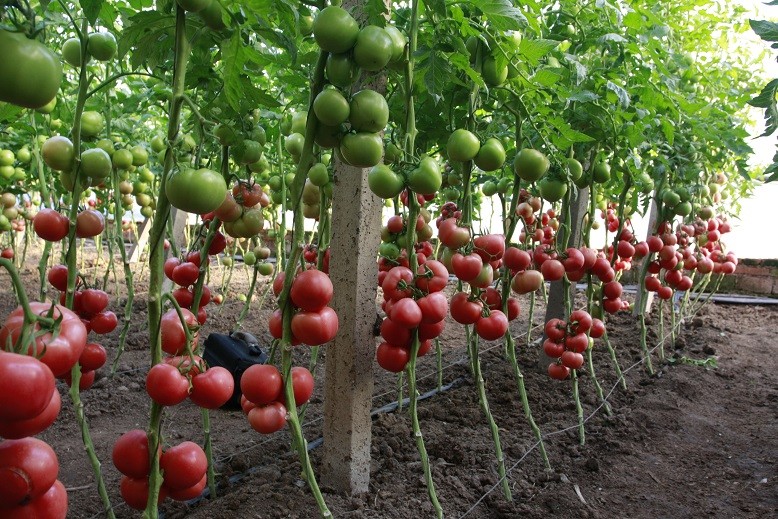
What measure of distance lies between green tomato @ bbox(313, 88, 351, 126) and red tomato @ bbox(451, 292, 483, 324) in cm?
73

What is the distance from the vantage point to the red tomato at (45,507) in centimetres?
67

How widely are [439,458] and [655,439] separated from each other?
3.72 ft

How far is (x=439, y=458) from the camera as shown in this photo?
6.93ft

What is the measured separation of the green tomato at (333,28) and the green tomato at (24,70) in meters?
0.52

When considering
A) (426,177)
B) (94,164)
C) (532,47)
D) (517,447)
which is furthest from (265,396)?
(517,447)

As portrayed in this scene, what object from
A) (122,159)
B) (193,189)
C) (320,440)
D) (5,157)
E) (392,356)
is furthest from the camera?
(5,157)

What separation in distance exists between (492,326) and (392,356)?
33 centimetres

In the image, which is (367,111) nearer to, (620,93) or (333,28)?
(333,28)

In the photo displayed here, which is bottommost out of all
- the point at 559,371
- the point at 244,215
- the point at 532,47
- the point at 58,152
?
the point at 559,371

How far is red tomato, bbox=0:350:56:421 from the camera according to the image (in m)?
0.57

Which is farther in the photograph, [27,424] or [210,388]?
[210,388]

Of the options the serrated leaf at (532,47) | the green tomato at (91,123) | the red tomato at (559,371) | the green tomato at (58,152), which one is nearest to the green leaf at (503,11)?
the serrated leaf at (532,47)

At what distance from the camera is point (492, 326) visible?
5.37 ft

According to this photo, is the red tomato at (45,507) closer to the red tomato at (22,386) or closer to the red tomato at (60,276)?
the red tomato at (22,386)
